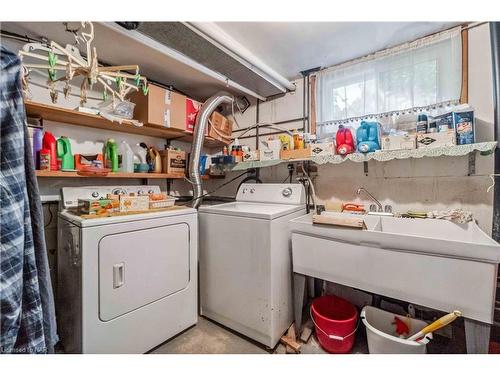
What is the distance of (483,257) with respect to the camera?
1.07 meters

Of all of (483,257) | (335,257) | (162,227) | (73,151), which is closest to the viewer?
(483,257)

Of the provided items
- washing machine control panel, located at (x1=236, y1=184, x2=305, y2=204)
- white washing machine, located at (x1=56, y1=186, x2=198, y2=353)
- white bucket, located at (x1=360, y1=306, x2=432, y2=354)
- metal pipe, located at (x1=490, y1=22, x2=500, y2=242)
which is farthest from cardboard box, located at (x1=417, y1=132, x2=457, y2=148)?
white washing machine, located at (x1=56, y1=186, x2=198, y2=353)

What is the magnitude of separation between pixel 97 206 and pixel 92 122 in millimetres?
829

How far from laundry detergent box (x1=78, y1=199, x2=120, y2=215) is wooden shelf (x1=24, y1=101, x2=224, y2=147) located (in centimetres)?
67

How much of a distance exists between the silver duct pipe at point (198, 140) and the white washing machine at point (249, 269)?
16.7 inches

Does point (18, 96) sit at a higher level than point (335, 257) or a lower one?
higher

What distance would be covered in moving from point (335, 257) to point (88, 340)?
1.61m

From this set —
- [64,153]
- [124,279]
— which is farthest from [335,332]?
[64,153]

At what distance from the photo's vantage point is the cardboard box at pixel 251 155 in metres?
2.30

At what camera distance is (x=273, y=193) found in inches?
85.0

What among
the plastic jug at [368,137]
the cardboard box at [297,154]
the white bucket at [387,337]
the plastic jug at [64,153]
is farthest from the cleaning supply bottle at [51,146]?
the white bucket at [387,337]

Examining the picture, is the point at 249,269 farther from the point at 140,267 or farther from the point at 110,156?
the point at 110,156

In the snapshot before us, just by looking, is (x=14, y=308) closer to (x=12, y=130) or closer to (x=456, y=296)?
(x=12, y=130)

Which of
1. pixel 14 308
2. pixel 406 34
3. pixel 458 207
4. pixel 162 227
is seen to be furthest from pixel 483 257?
pixel 14 308
